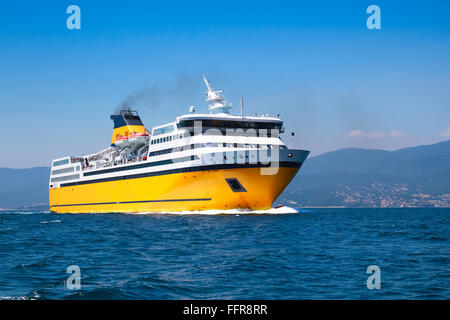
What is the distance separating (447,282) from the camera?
12.6 metres

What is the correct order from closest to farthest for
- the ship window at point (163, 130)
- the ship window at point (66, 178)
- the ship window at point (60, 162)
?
the ship window at point (163, 130) → the ship window at point (66, 178) → the ship window at point (60, 162)

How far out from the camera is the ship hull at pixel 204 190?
42.5 metres

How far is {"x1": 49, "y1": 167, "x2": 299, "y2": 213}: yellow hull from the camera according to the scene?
42.6 meters

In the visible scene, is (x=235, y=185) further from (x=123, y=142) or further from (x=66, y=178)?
(x=66, y=178)

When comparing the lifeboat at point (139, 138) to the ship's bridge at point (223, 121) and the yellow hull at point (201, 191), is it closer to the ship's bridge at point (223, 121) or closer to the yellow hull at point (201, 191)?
the yellow hull at point (201, 191)

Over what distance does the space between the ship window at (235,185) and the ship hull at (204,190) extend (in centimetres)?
20

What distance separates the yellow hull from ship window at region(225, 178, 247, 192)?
292 mm

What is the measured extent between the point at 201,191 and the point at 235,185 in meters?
3.87

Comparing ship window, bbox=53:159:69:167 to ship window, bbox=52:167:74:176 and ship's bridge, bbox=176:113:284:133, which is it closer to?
ship window, bbox=52:167:74:176
